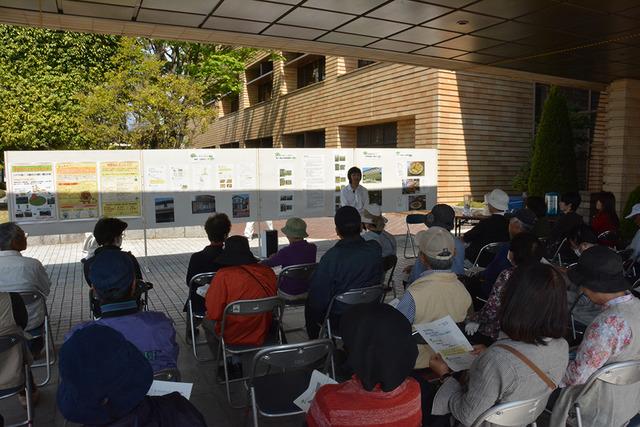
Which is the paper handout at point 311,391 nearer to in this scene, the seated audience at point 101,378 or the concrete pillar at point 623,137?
the seated audience at point 101,378

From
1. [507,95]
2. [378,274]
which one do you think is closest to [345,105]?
[507,95]

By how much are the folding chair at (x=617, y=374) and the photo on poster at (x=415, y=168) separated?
24.1ft

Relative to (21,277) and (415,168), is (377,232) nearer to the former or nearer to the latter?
(21,277)

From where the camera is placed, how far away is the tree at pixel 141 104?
14180 millimetres

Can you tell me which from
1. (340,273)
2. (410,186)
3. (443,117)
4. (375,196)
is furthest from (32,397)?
(443,117)

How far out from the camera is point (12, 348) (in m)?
2.77

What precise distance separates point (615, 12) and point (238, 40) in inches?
187

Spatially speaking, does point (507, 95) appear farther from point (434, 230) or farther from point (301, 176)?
point (434, 230)

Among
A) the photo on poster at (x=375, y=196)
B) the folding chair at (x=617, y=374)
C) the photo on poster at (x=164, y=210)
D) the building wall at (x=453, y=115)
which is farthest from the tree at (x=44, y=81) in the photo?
the folding chair at (x=617, y=374)

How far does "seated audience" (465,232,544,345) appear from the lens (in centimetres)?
303

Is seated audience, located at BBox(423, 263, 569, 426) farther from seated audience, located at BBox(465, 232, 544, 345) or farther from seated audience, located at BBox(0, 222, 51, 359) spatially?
seated audience, located at BBox(0, 222, 51, 359)

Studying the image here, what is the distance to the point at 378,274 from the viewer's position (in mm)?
3773

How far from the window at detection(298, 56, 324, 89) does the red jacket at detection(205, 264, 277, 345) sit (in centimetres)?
1752

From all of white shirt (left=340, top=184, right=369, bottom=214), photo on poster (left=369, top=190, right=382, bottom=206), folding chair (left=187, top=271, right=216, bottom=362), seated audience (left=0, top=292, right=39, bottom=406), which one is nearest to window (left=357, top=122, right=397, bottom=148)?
photo on poster (left=369, top=190, right=382, bottom=206)
